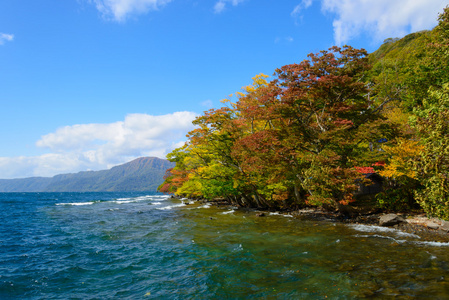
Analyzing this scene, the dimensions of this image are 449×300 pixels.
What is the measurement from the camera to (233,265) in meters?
12.5

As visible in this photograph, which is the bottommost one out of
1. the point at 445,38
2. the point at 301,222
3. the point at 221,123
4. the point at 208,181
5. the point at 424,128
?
the point at 301,222

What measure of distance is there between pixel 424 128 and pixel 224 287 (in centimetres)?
1329

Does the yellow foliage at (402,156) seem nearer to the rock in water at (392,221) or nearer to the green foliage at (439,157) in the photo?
the rock in water at (392,221)

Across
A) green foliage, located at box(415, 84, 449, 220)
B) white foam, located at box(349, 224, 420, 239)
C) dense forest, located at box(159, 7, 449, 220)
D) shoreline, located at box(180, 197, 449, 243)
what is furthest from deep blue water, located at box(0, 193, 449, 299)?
dense forest, located at box(159, 7, 449, 220)

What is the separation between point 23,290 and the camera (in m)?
10.5

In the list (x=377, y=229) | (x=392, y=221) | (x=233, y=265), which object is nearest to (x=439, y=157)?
(x=377, y=229)

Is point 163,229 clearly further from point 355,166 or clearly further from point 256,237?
point 355,166

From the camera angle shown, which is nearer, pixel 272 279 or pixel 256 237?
pixel 272 279

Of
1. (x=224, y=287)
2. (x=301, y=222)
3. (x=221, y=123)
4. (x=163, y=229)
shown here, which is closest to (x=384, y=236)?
(x=301, y=222)

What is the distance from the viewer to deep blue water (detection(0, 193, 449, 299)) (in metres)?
9.47

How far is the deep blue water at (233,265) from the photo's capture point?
9469 mm

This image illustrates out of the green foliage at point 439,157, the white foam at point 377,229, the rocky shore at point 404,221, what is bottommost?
the white foam at point 377,229

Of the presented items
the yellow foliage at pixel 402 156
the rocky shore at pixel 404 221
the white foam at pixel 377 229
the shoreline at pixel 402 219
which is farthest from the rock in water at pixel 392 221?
the yellow foliage at pixel 402 156

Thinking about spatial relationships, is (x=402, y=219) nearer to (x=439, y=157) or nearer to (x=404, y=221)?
(x=404, y=221)
